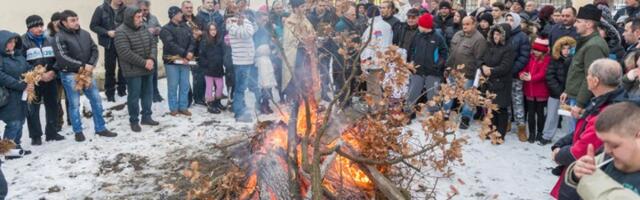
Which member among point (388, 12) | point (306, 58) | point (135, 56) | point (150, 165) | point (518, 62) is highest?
point (388, 12)

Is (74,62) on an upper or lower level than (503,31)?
lower

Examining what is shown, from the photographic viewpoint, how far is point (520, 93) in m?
8.16

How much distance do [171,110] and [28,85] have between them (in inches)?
108

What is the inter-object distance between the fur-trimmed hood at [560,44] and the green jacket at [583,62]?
18.1 inches

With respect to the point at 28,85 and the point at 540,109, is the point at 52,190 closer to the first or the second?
the point at 28,85

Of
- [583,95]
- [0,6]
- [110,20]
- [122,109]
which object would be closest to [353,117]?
[583,95]

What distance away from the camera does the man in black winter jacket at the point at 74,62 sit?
796 cm

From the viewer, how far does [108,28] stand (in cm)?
1029

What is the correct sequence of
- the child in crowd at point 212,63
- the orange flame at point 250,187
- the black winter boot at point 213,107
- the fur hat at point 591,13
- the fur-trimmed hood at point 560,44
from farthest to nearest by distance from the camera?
the black winter boot at point 213,107, the child in crowd at point 212,63, the fur-trimmed hood at point 560,44, the fur hat at point 591,13, the orange flame at point 250,187

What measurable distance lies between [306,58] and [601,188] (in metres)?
5.98

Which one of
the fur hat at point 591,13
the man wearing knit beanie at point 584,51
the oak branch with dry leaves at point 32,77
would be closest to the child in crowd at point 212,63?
the oak branch with dry leaves at point 32,77

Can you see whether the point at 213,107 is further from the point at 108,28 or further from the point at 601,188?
the point at 601,188

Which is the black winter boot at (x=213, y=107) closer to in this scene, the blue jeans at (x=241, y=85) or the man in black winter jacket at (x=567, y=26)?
the blue jeans at (x=241, y=85)

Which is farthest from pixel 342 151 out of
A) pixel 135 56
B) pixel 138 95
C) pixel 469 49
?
pixel 138 95
